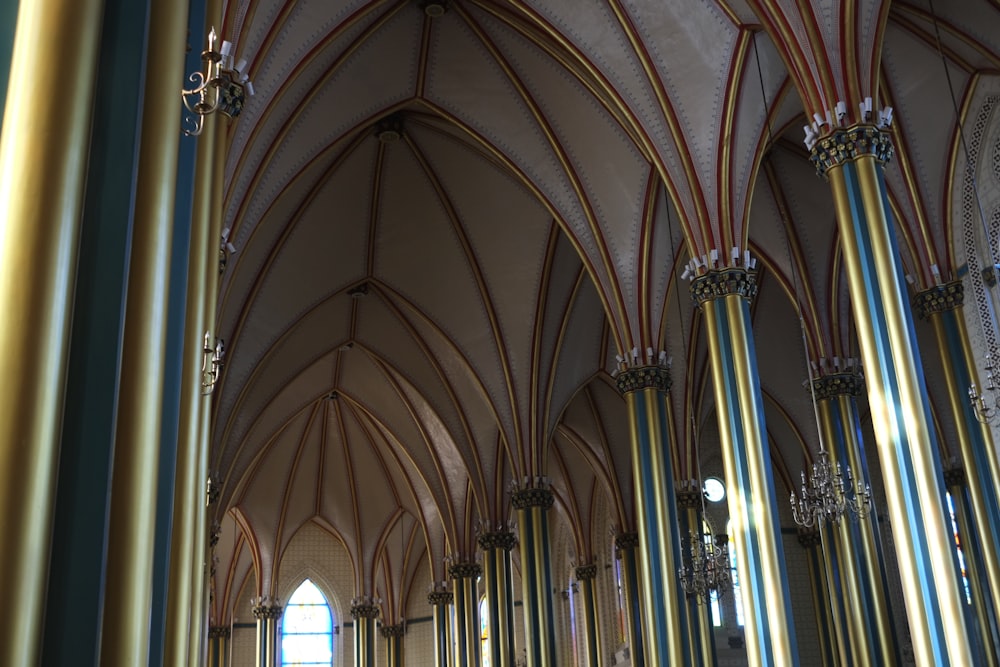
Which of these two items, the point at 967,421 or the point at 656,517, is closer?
the point at 967,421

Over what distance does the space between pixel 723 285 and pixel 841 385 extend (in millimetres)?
5136

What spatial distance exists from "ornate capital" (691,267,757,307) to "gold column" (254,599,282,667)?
21.0 metres

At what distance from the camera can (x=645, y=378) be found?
16375mm

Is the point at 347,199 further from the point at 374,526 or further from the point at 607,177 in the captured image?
the point at 374,526

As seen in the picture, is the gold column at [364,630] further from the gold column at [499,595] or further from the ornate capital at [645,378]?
the ornate capital at [645,378]

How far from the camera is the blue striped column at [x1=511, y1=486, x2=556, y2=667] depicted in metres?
19.6

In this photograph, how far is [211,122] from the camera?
29.4 feet

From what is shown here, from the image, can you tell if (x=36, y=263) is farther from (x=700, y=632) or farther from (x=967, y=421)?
(x=700, y=632)

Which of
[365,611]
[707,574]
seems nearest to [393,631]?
[365,611]

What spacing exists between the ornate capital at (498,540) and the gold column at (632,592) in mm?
3106

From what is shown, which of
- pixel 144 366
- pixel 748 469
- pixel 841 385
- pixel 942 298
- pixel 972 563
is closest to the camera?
pixel 144 366

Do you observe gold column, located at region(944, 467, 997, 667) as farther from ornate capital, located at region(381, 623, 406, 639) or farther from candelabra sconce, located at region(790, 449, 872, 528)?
ornate capital, located at region(381, 623, 406, 639)

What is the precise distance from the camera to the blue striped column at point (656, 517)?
49.1ft

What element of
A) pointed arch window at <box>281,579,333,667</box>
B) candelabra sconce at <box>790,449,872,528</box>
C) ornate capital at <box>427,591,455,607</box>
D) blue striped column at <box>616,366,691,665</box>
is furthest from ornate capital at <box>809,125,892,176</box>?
pointed arch window at <box>281,579,333,667</box>
